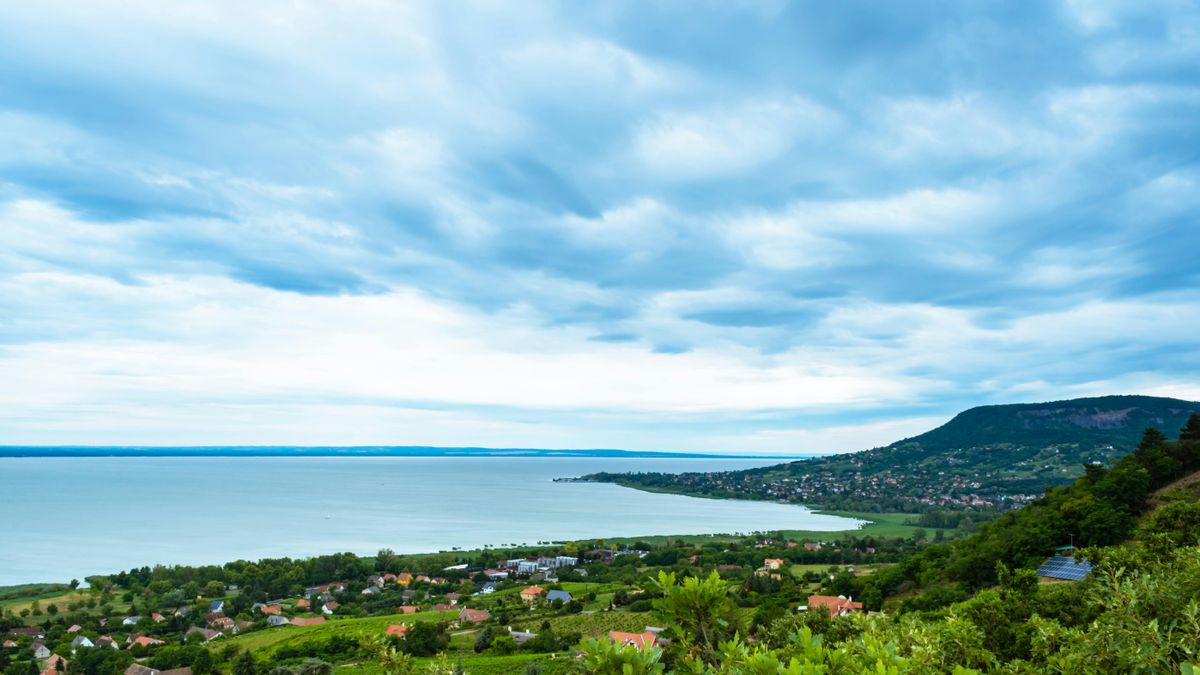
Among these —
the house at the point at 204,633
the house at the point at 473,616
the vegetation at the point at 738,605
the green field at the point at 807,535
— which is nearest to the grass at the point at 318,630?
the vegetation at the point at 738,605

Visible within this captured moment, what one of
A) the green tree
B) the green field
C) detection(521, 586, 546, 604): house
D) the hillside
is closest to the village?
detection(521, 586, 546, 604): house

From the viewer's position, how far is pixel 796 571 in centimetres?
6228

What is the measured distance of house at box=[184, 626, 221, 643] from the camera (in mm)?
49312

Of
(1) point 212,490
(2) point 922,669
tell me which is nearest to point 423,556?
(2) point 922,669

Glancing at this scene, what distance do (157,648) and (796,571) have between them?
173ft

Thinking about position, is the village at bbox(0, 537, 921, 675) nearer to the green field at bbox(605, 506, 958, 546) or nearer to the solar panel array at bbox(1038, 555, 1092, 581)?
the solar panel array at bbox(1038, 555, 1092, 581)

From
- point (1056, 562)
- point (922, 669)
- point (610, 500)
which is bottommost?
point (610, 500)

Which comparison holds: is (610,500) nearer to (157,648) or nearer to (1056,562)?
(157,648)

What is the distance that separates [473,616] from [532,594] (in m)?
7.14

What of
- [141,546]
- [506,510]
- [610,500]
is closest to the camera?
[141,546]

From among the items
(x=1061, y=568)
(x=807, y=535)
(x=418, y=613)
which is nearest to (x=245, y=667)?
(x=418, y=613)

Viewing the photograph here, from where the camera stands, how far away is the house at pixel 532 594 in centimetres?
5487

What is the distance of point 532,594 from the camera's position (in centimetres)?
5641

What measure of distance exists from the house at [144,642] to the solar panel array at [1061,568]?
5602cm
